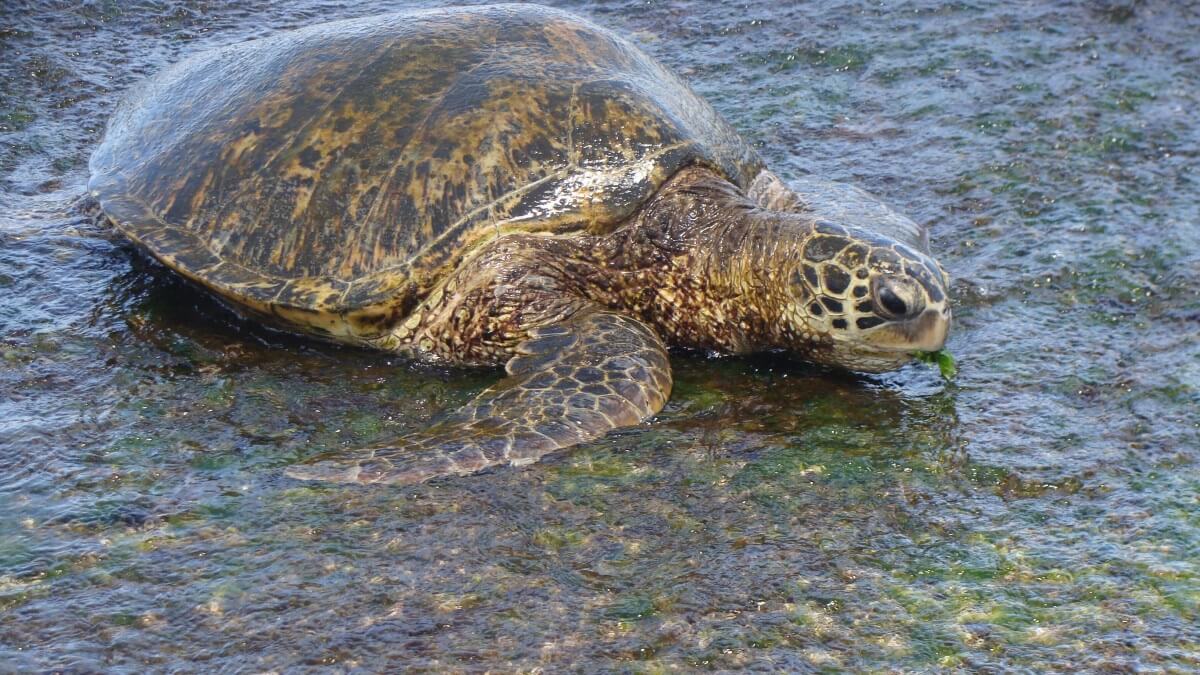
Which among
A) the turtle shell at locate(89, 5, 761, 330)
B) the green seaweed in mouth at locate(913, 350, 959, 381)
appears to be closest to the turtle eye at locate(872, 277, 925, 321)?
the green seaweed in mouth at locate(913, 350, 959, 381)

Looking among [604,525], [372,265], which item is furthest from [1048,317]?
[372,265]

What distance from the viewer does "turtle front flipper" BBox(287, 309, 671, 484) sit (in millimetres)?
4191

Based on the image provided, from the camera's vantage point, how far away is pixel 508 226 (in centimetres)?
519

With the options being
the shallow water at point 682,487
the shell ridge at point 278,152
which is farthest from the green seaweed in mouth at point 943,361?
the shell ridge at point 278,152

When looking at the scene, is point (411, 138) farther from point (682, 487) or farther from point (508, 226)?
point (682, 487)

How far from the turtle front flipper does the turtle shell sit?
543mm

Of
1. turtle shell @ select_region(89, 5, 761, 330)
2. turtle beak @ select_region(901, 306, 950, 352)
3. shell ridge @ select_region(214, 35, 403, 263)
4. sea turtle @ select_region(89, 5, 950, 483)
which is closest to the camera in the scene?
turtle beak @ select_region(901, 306, 950, 352)

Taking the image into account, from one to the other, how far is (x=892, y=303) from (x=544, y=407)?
1462mm

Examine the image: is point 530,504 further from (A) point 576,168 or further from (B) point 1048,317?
(B) point 1048,317

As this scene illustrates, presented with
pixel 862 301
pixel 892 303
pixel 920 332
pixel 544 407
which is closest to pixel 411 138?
pixel 544 407

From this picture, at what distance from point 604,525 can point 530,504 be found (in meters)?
0.27

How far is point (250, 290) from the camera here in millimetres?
5266

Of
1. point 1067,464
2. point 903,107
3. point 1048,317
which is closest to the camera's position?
point 1067,464

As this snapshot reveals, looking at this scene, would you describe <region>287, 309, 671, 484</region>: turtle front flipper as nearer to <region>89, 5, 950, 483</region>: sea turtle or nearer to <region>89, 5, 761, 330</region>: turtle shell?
<region>89, 5, 950, 483</region>: sea turtle
